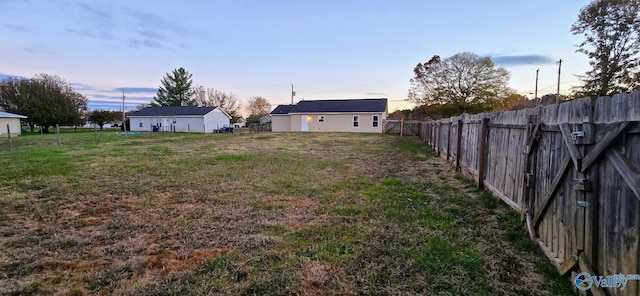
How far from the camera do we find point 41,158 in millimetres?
9711

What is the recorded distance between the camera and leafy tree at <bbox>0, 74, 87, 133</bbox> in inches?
1224

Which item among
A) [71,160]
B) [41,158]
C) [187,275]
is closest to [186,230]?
[187,275]

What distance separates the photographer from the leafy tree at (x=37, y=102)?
3108 cm

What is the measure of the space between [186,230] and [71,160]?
864 centimetres

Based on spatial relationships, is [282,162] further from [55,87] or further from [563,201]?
[55,87]

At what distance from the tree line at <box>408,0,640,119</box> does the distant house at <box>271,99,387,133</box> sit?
6965 mm

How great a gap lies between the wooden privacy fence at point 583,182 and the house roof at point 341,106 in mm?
25498

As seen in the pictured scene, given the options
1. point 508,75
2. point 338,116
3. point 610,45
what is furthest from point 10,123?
point 610,45

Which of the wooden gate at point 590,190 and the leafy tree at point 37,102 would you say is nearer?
the wooden gate at point 590,190

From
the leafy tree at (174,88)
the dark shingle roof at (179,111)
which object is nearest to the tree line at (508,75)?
the dark shingle roof at (179,111)

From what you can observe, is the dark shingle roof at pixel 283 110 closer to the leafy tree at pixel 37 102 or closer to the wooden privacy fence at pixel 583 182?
the leafy tree at pixel 37 102

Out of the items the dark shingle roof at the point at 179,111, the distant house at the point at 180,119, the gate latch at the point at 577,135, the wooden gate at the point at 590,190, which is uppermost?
the dark shingle roof at the point at 179,111

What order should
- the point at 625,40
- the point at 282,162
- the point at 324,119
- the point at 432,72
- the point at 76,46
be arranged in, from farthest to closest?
the point at 432,72 → the point at 324,119 → the point at 625,40 → the point at 76,46 → the point at 282,162

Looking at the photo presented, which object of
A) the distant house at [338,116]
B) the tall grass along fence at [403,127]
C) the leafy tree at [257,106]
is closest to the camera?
the tall grass along fence at [403,127]
